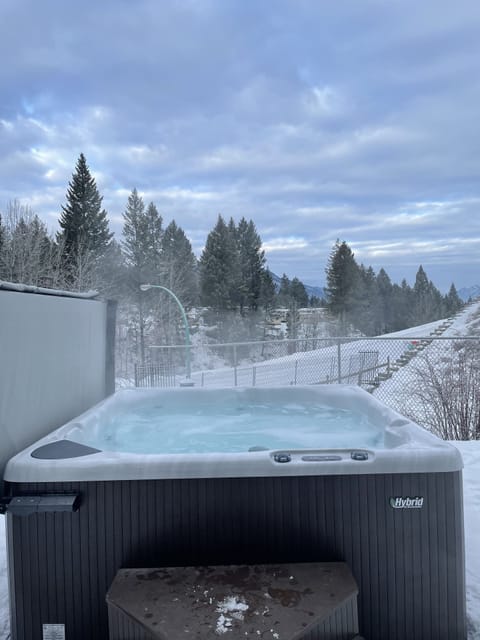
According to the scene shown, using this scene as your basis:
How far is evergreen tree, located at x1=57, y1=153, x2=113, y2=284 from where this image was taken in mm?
16281

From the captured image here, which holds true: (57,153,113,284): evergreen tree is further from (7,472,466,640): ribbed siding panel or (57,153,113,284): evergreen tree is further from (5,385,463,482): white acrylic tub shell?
(7,472,466,640): ribbed siding panel

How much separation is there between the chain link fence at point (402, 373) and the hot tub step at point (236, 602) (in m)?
3.43

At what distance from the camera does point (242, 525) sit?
4.56ft

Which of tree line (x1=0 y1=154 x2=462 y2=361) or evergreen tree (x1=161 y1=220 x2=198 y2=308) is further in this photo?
evergreen tree (x1=161 y1=220 x2=198 y2=308)

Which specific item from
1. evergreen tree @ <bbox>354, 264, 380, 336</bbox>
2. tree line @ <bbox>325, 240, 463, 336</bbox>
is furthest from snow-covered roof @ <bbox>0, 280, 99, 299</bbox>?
evergreen tree @ <bbox>354, 264, 380, 336</bbox>

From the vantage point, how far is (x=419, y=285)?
103 ft

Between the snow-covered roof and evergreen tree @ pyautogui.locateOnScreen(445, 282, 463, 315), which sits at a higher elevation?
evergreen tree @ pyautogui.locateOnScreen(445, 282, 463, 315)

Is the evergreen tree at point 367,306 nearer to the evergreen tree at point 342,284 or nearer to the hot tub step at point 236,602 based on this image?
the evergreen tree at point 342,284

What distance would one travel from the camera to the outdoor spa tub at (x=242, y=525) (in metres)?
1.35

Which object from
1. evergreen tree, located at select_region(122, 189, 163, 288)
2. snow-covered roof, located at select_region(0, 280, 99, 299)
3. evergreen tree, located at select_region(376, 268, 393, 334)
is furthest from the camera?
evergreen tree, located at select_region(376, 268, 393, 334)

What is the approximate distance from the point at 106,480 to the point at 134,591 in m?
0.33

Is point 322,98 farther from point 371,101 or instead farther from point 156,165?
point 156,165

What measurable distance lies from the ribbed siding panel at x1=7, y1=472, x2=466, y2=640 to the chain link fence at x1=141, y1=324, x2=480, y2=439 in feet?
10.4

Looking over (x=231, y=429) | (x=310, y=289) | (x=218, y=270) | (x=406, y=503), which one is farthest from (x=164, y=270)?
(x=406, y=503)
